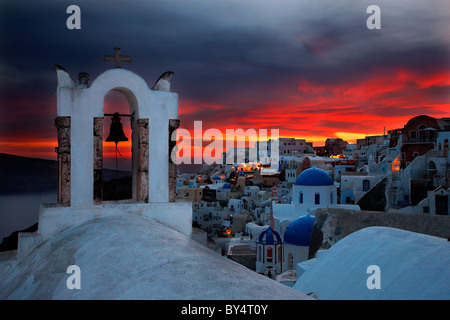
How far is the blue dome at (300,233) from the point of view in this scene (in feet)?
66.3

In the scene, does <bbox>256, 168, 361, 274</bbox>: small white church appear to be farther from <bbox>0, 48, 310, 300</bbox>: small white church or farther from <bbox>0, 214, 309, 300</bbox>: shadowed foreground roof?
<bbox>0, 214, 309, 300</bbox>: shadowed foreground roof

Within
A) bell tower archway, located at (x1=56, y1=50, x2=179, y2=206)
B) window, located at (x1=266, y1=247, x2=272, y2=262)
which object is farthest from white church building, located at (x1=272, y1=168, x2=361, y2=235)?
bell tower archway, located at (x1=56, y1=50, x2=179, y2=206)

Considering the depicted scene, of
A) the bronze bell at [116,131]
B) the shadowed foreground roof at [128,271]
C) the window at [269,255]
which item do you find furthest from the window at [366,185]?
the shadowed foreground roof at [128,271]

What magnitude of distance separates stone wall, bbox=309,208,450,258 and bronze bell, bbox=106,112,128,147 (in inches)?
314

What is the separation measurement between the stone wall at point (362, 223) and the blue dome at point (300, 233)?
7521 millimetres

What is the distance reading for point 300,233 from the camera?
20.5m

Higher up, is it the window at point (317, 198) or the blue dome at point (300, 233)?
the window at point (317, 198)

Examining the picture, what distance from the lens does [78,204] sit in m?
Answer: 4.44

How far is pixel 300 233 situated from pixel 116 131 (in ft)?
54.5

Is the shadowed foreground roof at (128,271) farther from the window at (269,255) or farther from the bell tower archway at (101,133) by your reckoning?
the window at (269,255)

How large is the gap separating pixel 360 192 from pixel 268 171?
31.7 m

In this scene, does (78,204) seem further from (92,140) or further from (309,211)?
(309,211)

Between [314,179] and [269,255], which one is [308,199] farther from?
[269,255]
